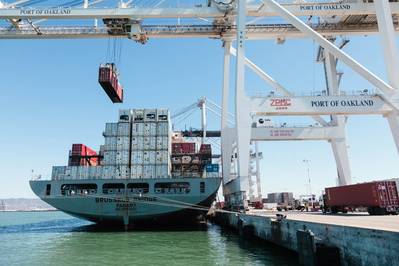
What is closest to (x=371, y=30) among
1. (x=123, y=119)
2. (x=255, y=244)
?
(x=255, y=244)

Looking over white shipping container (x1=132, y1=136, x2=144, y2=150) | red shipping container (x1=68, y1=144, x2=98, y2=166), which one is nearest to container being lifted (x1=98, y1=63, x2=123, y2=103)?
white shipping container (x1=132, y1=136, x2=144, y2=150)

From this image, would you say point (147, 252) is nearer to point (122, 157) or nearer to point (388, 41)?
point (122, 157)

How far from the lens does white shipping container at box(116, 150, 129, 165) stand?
26003mm

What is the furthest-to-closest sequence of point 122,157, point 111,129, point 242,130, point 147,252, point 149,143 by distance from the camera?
point 111,129, point 149,143, point 122,157, point 242,130, point 147,252

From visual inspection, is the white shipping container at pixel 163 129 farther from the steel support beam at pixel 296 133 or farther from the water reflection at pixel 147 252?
the water reflection at pixel 147 252

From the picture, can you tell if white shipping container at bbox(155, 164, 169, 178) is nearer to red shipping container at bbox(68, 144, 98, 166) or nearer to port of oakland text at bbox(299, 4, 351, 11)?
red shipping container at bbox(68, 144, 98, 166)

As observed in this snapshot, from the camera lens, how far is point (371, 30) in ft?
82.6

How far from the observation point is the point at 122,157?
26.2 metres

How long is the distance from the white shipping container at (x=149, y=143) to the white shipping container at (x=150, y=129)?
448 mm

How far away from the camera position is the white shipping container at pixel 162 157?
26.3 m

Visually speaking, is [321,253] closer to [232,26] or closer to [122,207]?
[122,207]

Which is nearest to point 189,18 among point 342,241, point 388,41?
point 388,41

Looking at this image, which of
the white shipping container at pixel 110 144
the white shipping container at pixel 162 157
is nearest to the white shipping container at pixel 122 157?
the white shipping container at pixel 110 144

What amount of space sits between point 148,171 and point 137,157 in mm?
1486
